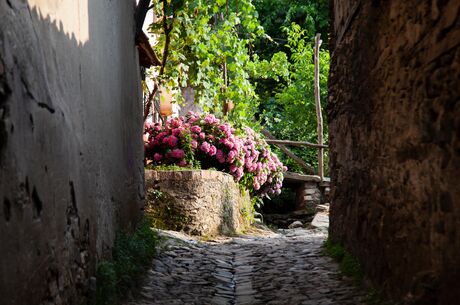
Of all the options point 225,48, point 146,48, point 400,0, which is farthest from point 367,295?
point 225,48

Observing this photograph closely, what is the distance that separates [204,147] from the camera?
421 inches

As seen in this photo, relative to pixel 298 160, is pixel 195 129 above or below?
above

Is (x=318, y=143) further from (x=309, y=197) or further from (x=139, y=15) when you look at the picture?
(x=139, y=15)

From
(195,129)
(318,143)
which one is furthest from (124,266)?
(318,143)

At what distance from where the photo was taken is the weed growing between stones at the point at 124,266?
14.2 feet

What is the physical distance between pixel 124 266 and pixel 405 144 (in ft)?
7.83

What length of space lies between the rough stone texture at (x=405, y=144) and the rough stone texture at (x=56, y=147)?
6.30ft

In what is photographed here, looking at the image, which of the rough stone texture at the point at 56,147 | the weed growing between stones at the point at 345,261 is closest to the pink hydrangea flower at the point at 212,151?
the weed growing between stones at the point at 345,261

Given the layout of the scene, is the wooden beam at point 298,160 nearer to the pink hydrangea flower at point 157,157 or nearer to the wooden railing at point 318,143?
the wooden railing at point 318,143

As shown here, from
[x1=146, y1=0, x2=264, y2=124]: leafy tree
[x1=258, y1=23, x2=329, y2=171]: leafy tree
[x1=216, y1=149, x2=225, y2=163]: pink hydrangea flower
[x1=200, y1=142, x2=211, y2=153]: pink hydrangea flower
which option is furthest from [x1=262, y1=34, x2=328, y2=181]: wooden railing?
[x1=200, y1=142, x2=211, y2=153]: pink hydrangea flower

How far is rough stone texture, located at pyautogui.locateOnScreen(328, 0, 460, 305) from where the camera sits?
3.19 m

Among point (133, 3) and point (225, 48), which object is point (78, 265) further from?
point (225, 48)

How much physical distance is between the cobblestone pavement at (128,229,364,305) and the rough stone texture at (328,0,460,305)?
1.20ft

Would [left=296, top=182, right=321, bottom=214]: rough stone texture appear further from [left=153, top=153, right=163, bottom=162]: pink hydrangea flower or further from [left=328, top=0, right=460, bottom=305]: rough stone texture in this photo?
[left=328, top=0, right=460, bottom=305]: rough stone texture
